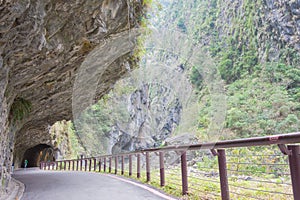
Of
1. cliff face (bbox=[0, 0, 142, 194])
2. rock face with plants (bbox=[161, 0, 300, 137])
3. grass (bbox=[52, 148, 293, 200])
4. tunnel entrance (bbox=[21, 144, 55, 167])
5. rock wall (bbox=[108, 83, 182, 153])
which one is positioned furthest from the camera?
rock wall (bbox=[108, 83, 182, 153])

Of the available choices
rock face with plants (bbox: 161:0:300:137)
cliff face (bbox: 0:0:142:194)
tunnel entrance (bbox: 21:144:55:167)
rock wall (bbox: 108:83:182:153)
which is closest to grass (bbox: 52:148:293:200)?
cliff face (bbox: 0:0:142:194)

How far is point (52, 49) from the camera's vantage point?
6156 millimetres

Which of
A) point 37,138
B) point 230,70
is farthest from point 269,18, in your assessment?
point 37,138

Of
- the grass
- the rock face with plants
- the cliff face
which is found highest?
the rock face with plants

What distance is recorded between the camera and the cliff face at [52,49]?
4.61 metres

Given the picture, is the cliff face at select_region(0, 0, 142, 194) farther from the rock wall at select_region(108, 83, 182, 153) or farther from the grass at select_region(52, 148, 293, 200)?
the rock wall at select_region(108, 83, 182, 153)

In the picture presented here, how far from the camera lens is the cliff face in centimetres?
461

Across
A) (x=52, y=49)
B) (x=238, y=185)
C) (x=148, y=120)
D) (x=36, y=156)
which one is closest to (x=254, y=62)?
(x=148, y=120)

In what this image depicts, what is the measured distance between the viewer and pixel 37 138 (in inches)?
719

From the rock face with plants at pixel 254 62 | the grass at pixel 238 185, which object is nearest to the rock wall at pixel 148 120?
the rock face with plants at pixel 254 62

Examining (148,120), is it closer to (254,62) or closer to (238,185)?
(254,62)

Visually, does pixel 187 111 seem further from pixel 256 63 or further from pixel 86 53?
pixel 86 53

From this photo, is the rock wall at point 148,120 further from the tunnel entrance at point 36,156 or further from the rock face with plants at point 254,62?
the tunnel entrance at point 36,156

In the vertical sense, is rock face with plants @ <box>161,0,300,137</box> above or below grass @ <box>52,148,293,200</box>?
above
